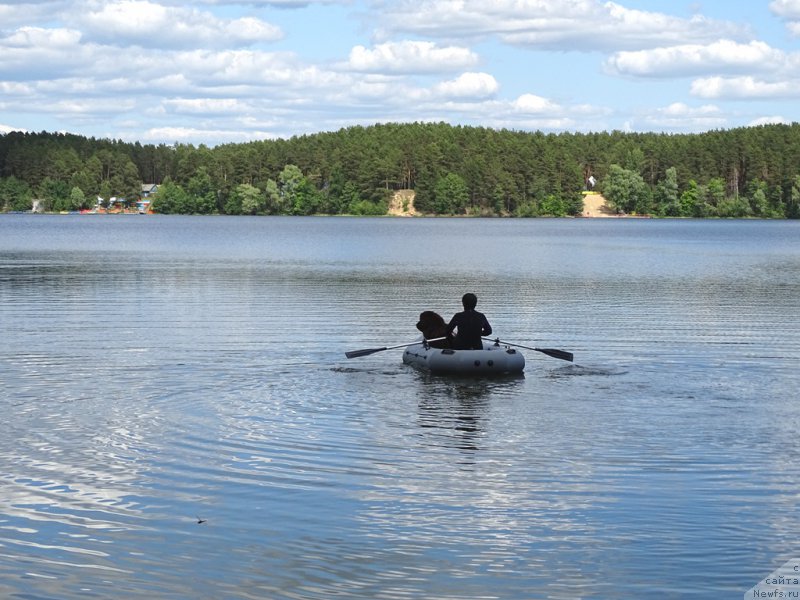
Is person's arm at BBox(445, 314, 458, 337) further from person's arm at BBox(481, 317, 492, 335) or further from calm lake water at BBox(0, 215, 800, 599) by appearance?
calm lake water at BBox(0, 215, 800, 599)

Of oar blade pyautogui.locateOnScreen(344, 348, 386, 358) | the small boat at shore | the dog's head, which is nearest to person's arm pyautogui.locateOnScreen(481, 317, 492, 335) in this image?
the small boat at shore

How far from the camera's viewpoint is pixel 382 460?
17.0 m

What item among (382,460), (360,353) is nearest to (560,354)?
(360,353)

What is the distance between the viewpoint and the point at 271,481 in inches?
620

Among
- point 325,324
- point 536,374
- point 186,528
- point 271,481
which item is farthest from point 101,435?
point 325,324

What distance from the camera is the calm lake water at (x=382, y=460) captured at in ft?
39.7

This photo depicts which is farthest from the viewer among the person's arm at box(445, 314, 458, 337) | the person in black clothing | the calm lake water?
the person's arm at box(445, 314, 458, 337)

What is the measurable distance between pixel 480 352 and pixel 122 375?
25.3ft

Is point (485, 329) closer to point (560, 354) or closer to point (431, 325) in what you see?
point (431, 325)

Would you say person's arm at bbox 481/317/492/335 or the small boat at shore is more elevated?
person's arm at bbox 481/317/492/335

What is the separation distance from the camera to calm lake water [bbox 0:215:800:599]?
12.1 m

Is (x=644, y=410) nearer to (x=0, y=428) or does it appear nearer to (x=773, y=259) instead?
(x=0, y=428)

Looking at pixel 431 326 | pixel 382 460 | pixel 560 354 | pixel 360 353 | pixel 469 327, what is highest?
pixel 469 327

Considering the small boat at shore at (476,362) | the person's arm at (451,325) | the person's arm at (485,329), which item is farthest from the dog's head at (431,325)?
the small boat at shore at (476,362)
